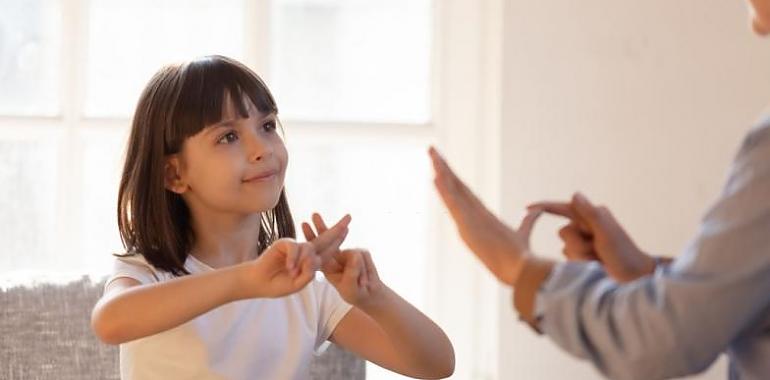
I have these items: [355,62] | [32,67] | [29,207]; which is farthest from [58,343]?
[355,62]

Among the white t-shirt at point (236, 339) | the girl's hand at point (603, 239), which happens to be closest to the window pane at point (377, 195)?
the white t-shirt at point (236, 339)

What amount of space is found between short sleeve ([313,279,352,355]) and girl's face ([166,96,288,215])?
0.17 m

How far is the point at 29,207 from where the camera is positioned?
201 cm

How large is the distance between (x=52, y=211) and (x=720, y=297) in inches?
56.1

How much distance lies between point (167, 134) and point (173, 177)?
0.06 m

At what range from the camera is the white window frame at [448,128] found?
1988 mm

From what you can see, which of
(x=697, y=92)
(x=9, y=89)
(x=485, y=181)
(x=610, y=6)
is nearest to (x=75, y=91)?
(x=9, y=89)

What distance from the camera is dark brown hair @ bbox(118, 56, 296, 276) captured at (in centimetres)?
146

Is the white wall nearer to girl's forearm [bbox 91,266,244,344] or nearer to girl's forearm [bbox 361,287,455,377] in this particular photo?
girl's forearm [bbox 361,287,455,377]

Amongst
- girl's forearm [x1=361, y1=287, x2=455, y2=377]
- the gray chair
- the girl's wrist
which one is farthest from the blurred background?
the girl's wrist

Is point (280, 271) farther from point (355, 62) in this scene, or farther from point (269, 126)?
point (355, 62)

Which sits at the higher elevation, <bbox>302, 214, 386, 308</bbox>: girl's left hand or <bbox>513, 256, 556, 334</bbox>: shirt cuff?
<bbox>513, 256, 556, 334</bbox>: shirt cuff

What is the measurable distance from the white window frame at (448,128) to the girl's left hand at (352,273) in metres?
0.58

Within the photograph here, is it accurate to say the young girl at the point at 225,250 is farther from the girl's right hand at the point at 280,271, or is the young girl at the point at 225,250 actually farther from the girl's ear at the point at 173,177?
the girl's right hand at the point at 280,271
